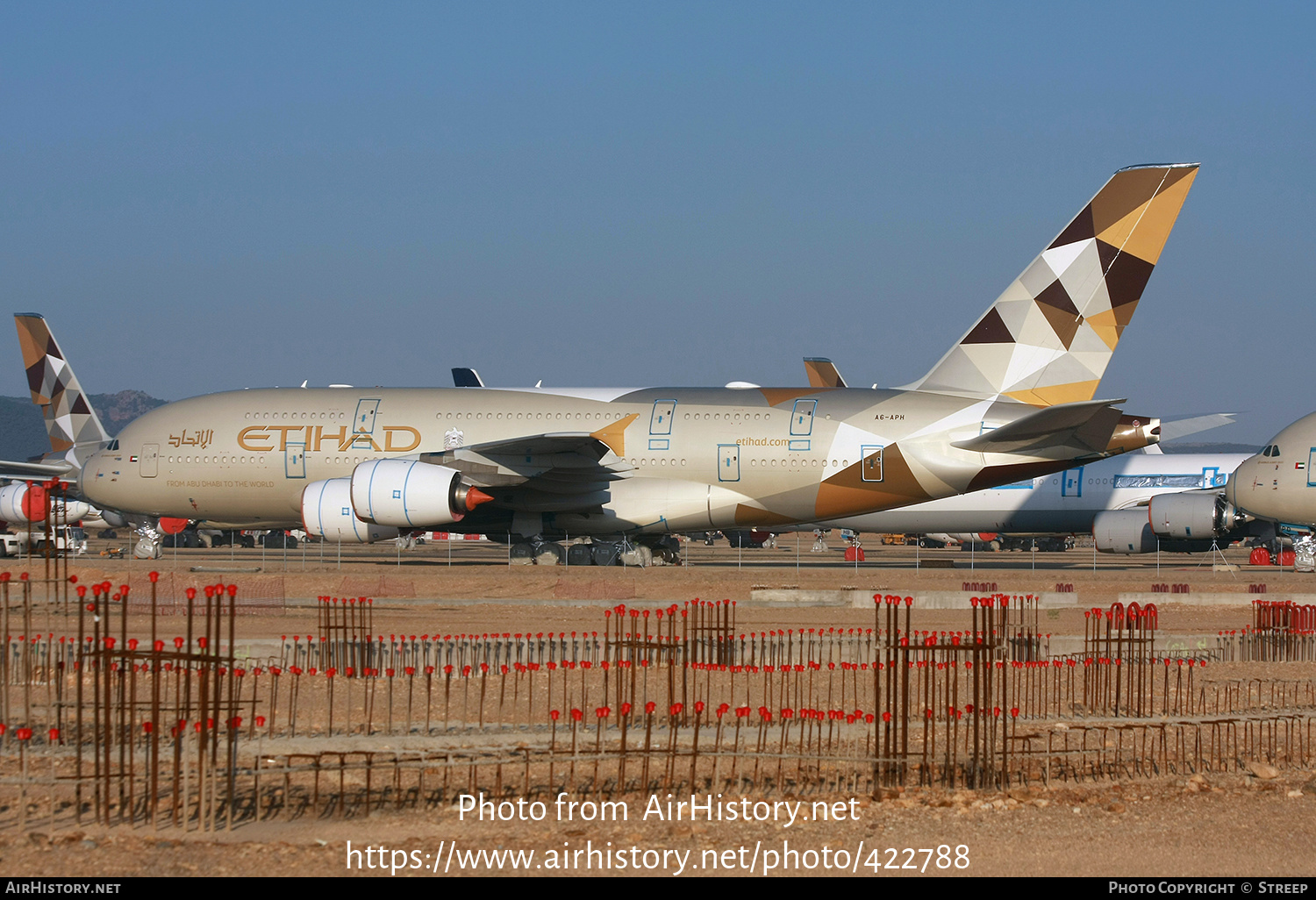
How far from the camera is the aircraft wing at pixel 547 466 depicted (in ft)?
107

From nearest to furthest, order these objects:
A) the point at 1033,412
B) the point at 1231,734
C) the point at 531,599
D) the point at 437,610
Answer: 1. the point at 1231,734
2. the point at 437,610
3. the point at 531,599
4. the point at 1033,412

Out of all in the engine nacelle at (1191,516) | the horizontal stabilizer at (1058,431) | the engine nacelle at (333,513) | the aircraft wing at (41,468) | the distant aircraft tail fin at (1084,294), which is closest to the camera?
the horizontal stabilizer at (1058,431)

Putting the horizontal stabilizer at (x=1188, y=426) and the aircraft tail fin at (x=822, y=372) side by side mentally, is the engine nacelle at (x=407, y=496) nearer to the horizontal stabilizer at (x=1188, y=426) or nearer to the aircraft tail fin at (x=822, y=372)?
the horizontal stabilizer at (x=1188, y=426)

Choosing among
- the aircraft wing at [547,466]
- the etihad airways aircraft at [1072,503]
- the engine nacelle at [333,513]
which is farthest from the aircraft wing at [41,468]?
the etihad airways aircraft at [1072,503]

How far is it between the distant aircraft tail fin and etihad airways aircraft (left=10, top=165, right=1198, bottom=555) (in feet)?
0.15

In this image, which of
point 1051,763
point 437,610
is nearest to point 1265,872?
point 1051,763

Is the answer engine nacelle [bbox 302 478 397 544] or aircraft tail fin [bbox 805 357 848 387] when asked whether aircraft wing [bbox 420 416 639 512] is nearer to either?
engine nacelle [bbox 302 478 397 544]

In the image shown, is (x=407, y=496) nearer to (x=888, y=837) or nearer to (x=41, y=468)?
(x=41, y=468)

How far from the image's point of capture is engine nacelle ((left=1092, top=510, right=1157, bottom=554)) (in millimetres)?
45375

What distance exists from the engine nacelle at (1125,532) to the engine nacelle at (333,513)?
25.4m

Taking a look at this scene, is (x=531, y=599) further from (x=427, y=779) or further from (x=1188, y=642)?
(x=427, y=779)

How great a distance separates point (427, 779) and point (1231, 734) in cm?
841

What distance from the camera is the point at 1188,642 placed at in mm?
21172

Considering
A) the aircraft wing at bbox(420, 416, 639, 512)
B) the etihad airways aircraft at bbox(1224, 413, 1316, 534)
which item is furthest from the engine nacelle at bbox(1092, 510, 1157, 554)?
the aircraft wing at bbox(420, 416, 639, 512)
